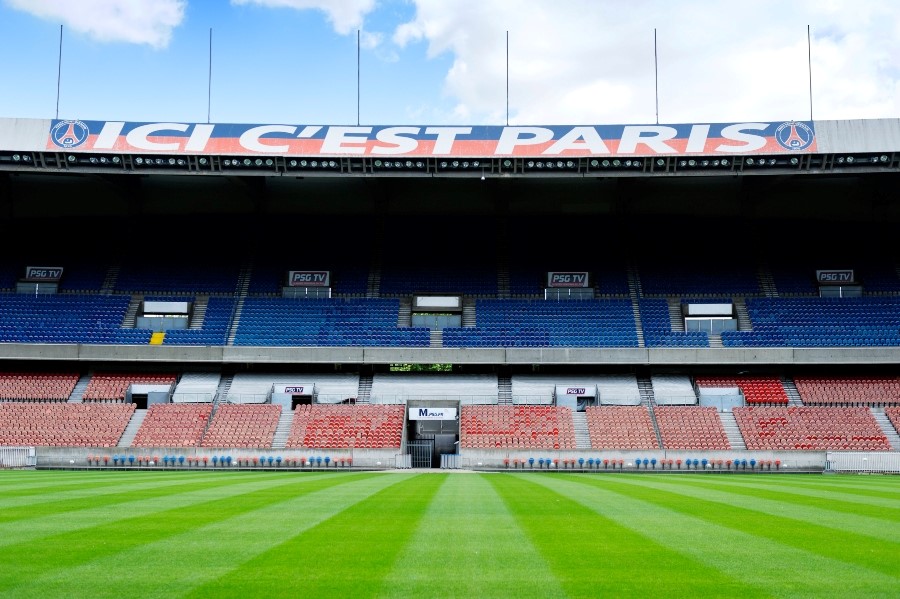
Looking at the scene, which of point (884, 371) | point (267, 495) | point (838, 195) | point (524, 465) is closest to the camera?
point (267, 495)

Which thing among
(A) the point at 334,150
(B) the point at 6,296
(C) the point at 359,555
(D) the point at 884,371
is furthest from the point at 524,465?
(B) the point at 6,296

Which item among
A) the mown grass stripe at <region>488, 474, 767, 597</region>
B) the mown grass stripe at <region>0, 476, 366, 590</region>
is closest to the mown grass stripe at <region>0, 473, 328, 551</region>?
the mown grass stripe at <region>0, 476, 366, 590</region>

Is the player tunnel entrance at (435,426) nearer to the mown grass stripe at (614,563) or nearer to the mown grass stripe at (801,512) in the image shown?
the mown grass stripe at (801,512)

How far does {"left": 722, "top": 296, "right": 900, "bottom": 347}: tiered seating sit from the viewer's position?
43156 millimetres

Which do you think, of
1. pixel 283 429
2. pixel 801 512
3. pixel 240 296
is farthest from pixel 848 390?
pixel 240 296

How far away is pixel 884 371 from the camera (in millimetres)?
44344

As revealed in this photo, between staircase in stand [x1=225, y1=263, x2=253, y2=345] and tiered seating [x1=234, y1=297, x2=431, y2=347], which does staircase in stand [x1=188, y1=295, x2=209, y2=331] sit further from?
tiered seating [x1=234, y1=297, x2=431, y2=347]

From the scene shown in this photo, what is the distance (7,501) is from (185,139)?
3056 cm

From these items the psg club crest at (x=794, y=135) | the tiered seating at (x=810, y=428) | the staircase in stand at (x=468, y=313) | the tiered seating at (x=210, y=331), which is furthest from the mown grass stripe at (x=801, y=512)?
the tiered seating at (x=210, y=331)

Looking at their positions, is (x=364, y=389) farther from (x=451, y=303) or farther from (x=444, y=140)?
(x=444, y=140)

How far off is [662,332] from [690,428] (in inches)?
280

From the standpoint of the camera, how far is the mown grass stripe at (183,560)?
293 inches

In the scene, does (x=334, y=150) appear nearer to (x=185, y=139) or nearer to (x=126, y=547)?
(x=185, y=139)

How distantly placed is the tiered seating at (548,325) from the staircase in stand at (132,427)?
1606 cm
